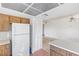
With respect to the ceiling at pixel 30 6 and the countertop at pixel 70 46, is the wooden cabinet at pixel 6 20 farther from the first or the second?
the countertop at pixel 70 46

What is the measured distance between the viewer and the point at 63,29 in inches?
209

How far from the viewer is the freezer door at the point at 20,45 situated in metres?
3.25

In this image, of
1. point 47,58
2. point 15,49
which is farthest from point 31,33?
point 47,58

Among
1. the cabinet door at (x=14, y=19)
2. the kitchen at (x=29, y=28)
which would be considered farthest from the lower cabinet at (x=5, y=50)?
the cabinet door at (x=14, y=19)

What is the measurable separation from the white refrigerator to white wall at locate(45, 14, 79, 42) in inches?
85.3

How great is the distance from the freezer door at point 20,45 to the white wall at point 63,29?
2198 millimetres

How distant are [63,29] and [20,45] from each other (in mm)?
2796

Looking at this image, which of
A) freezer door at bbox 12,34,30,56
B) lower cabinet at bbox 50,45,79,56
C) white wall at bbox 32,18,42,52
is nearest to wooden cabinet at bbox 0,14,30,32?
freezer door at bbox 12,34,30,56

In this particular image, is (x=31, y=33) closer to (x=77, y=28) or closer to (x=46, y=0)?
(x=77, y=28)

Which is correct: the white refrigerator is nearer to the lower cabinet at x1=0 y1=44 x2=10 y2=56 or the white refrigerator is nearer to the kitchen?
the kitchen

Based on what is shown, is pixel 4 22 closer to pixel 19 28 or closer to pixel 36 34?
pixel 19 28

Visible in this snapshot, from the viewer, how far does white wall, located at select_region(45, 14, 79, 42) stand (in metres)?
4.39

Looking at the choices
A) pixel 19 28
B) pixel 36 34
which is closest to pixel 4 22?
pixel 19 28

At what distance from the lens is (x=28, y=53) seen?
12.6 ft
